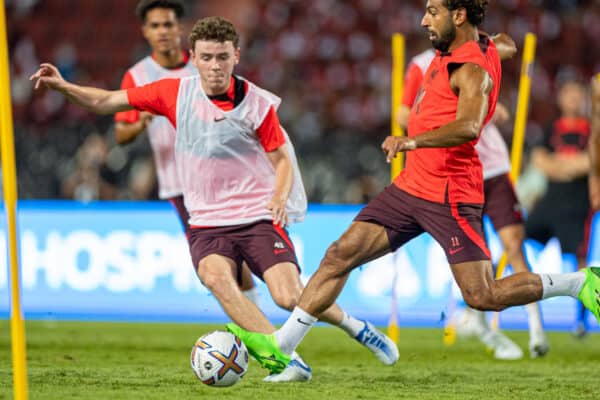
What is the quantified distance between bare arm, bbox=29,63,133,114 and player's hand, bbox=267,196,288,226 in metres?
1.13

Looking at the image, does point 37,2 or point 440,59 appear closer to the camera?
point 440,59

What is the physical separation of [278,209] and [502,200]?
2.81m

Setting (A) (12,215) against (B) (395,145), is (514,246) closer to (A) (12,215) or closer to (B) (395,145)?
(B) (395,145)

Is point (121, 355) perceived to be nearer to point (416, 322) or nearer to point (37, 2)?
point (416, 322)

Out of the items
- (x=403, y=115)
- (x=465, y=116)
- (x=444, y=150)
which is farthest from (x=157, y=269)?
(x=465, y=116)

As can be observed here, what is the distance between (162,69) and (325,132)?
30.2 ft

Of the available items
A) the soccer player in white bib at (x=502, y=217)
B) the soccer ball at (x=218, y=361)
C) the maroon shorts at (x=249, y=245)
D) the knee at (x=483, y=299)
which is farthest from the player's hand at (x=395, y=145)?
the soccer player in white bib at (x=502, y=217)

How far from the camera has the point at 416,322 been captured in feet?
39.0

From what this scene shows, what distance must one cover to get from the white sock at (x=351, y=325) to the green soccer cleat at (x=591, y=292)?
1545mm

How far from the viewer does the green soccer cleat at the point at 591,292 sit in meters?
6.69

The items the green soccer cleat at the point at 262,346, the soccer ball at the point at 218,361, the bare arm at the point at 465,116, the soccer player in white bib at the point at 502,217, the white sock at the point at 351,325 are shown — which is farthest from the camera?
the soccer player in white bib at the point at 502,217

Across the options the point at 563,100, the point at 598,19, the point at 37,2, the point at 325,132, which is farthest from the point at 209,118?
the point at 37,2

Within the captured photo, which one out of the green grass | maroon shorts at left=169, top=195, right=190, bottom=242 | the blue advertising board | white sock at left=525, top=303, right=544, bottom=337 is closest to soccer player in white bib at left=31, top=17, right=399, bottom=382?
the green grass

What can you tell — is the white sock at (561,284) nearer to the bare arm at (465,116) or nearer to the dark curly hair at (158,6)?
the bare arm at (465,116)
